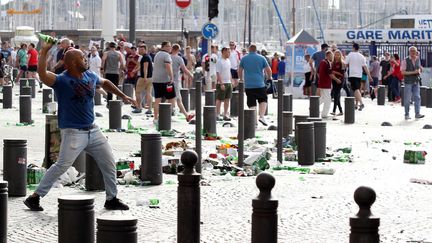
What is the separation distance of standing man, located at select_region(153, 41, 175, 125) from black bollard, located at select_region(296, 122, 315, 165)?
8.04 metres

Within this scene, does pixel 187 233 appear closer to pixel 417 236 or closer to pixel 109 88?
pixel 417 236

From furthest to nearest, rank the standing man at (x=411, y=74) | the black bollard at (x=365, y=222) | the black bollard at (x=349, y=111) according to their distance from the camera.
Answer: the standing man at (x=411, y=74) → the black bollard at (x=349, y=111) → the black bollard at (x=365, y=222)

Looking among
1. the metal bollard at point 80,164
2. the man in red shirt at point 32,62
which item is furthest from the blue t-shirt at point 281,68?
the metal bollard at point 80,164

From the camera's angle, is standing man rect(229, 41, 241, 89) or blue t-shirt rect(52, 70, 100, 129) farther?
standing man rect(229, 41, 241, 89)

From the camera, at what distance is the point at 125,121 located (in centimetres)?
2603

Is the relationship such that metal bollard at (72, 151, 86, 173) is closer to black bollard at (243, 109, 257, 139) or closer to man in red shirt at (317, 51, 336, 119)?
black bollard at (243, 109, 257, 139)

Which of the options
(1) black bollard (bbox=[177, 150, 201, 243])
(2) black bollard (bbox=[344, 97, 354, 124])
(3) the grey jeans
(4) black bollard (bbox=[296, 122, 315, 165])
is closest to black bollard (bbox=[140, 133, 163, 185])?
(3) the grey jeans

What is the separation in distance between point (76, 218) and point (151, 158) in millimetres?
5808

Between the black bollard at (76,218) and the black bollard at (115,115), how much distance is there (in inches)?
589

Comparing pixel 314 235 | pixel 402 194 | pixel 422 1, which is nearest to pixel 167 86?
pixel 402 194

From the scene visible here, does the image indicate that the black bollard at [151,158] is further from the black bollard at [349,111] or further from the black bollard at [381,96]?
the black bollard at [381,96]

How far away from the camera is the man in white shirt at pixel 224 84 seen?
26016mm

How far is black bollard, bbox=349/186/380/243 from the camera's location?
688 centimetres

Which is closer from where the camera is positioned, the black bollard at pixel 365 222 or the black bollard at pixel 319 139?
the black bollard at pixel 365 222
